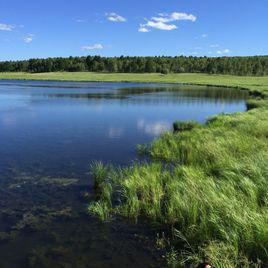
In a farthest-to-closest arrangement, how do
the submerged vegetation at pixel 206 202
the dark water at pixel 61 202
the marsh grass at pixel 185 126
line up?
the marsh grass at pixel 185 126 < the dark water at pixel 61 202 < the submerged vegetation at pixel 206 202

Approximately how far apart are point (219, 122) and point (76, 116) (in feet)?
51.8

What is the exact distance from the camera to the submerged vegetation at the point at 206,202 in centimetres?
835

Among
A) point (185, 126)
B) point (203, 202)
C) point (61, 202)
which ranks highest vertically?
point (203, 202)

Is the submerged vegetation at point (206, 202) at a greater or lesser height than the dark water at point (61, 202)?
greater

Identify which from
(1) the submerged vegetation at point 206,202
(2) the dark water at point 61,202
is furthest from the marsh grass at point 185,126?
(1) the submerged vegetation at point 206,202

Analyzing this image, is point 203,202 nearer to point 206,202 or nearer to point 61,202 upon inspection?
point 206,202

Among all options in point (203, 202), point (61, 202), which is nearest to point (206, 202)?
point (203, 202)

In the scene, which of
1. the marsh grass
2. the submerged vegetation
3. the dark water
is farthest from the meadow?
the marsh grass

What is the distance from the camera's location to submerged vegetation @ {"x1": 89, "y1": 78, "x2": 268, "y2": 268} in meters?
8.35

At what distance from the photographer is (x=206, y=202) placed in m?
10.3

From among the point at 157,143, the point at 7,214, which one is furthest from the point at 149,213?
the point at 157,143

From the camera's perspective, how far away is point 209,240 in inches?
338

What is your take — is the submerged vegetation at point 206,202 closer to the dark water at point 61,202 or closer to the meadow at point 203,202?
the meadow at point 203,202

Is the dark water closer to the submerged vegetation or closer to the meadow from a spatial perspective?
the meadow
